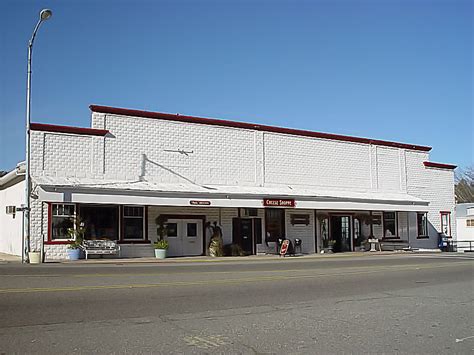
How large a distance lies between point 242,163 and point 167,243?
7.20m

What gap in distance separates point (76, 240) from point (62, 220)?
4.27ft

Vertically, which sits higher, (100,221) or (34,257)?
(100,221)

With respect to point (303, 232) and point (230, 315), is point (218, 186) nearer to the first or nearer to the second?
point (303, 232)

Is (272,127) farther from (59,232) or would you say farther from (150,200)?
(59,232)

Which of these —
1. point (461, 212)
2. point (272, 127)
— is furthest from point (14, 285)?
point (461, 212)

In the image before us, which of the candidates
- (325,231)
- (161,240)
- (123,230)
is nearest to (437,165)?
(325,231)

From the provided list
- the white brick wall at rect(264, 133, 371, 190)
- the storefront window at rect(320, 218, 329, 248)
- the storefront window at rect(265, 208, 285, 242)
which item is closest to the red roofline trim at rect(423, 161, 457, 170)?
the white brick wall at rect(264, 133, 371, 190)

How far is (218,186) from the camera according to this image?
3309cm

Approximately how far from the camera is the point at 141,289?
13.7 metres

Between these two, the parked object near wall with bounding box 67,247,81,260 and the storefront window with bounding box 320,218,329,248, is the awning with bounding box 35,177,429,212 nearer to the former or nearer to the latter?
the storefront window with bounding box 320,218,329,248

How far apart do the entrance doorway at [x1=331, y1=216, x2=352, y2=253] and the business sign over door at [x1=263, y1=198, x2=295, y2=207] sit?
234 inches

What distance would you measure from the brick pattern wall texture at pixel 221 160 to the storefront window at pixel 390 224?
1.73 meters

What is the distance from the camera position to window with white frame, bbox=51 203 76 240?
91.4 feet

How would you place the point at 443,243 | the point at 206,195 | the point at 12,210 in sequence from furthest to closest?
the point at 443,243 < the point at 12,210 < the point at 206,195
